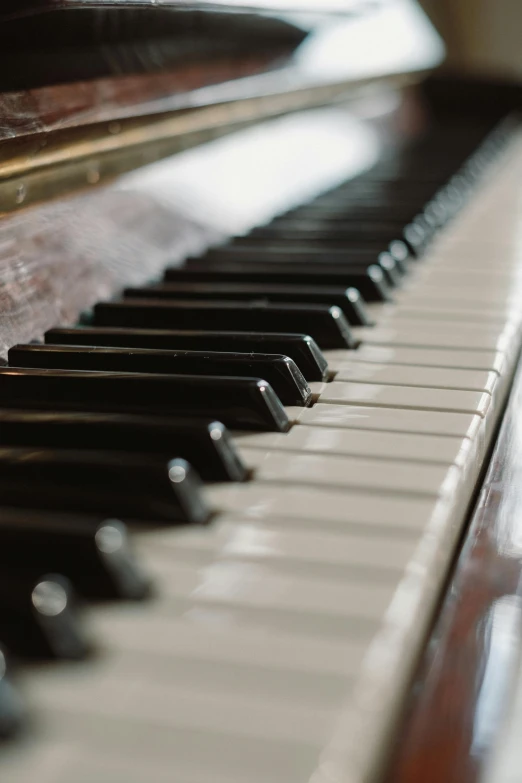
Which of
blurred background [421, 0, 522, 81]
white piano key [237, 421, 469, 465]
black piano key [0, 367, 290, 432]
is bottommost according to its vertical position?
blurred background [421, 0, 522, 81]

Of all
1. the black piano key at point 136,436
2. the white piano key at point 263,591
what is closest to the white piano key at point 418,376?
the black piano key at point 136,436

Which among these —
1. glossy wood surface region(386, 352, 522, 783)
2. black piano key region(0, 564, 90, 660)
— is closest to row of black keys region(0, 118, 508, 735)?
black piano key region(0, 564, 90, 660)

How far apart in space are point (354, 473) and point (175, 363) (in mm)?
263

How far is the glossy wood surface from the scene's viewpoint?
457 millimetres

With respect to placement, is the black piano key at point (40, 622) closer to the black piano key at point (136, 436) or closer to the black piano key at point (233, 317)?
the black piano key at point (136, 436)

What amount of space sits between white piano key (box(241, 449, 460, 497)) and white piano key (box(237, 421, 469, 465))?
0.04ft

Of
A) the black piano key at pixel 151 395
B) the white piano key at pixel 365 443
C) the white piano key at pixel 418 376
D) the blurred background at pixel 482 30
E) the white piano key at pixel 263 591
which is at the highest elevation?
the black piano key at pixel 151 395

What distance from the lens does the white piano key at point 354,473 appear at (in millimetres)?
708

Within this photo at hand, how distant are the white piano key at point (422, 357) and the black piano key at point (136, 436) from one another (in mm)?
298

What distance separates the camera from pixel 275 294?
47.7 inches

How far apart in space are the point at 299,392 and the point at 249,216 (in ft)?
2.84

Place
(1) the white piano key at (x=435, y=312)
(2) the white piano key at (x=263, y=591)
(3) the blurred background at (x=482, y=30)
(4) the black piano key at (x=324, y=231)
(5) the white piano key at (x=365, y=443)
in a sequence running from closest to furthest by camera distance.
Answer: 1. (2) the white piano key at (x=263, y=591)
2. (5) the white piano key at (x=365, y=443)
3. (1) the white piano key at (x=435, y=312)
4. (4) the black piano key at (x=324, y=231)
5. (3) the blurred background at (x=482, y=30)

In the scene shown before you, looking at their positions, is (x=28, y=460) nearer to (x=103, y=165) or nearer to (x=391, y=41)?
(x=103, y=165)

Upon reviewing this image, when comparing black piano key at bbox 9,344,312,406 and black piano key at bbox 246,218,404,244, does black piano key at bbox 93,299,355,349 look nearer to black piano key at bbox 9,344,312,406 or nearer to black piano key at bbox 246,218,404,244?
black piano key at bbox 9,344,312,406
